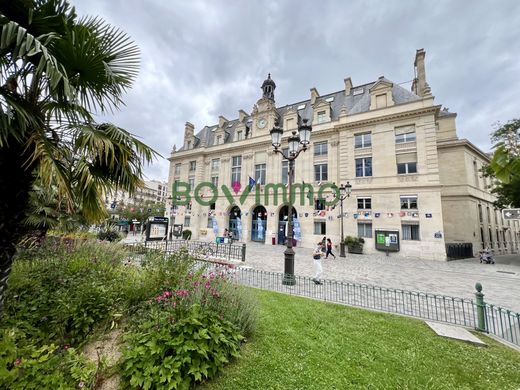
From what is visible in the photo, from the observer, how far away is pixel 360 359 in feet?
12.1

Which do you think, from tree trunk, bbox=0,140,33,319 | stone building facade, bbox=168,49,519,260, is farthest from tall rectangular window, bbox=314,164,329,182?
tree trunk, bbox=0,140,33,319

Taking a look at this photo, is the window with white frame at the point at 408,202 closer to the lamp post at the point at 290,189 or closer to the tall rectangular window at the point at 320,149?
the tall rectangular window at the point at 320,149

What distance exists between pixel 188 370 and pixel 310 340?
2263 millimetres

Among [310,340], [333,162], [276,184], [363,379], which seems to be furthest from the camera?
[276,184]

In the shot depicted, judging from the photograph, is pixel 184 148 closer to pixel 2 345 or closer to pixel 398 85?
pixel 398 85

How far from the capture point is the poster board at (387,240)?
19.7 meters

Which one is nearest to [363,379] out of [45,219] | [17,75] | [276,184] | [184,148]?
[17,75]

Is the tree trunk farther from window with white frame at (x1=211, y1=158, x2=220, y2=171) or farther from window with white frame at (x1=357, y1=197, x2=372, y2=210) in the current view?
window with white frame at (x1=211, y1=158, x2=220, y2=171)

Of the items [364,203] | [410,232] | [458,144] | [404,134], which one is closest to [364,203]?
[364,203]

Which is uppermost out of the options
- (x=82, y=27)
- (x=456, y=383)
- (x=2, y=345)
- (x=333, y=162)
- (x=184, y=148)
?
(x=184, y=148)

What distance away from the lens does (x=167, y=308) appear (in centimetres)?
392

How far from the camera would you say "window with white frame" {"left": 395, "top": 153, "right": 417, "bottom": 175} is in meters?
20.5

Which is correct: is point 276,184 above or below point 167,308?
above

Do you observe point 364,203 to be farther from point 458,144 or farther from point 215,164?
point 215,164
